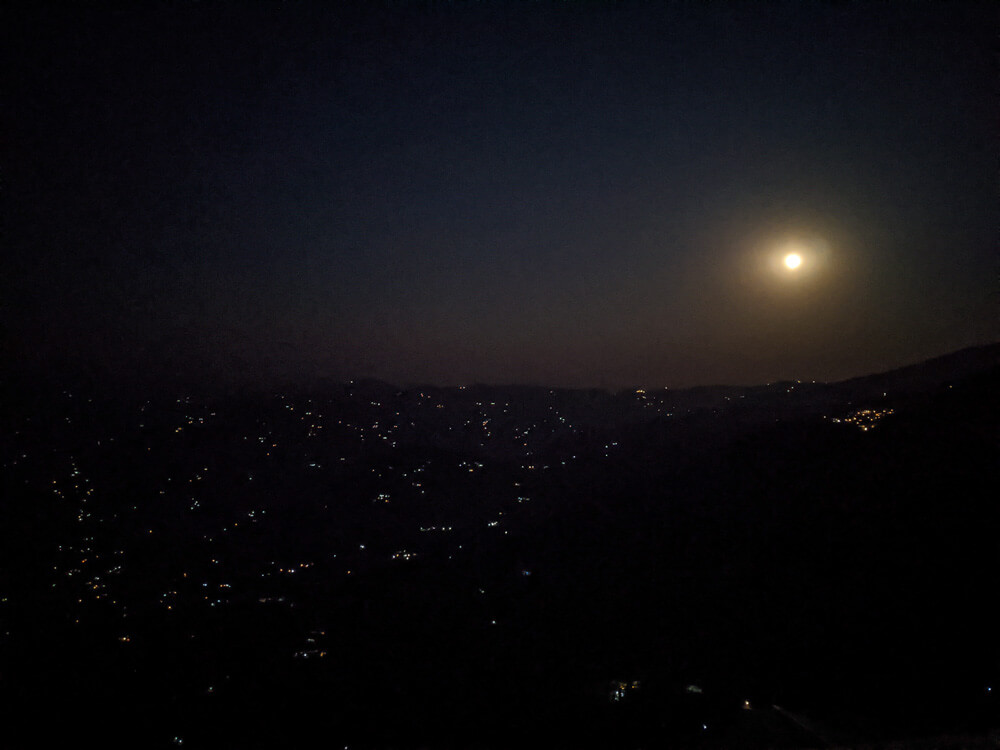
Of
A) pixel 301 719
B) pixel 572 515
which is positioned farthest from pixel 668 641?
pixel 572 515

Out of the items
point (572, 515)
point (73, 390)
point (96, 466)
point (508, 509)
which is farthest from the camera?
point (73, 390)

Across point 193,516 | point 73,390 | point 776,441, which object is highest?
point 73,390

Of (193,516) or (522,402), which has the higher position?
(522,402)

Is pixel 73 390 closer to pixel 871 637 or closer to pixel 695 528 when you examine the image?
pixel 695 528

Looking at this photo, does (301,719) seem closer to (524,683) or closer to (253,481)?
(524,683)

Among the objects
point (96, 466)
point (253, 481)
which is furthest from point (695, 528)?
point (96, 466)

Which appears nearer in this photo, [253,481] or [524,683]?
[524,683]

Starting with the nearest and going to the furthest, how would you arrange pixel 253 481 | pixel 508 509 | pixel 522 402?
pixel 508 509 < pixel 253 481 < pixel 522 402

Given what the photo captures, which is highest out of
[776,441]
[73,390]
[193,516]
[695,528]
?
[73,390]

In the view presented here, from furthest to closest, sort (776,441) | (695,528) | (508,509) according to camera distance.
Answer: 1. (508,509)
2. (776,441)
3. (695,528)
